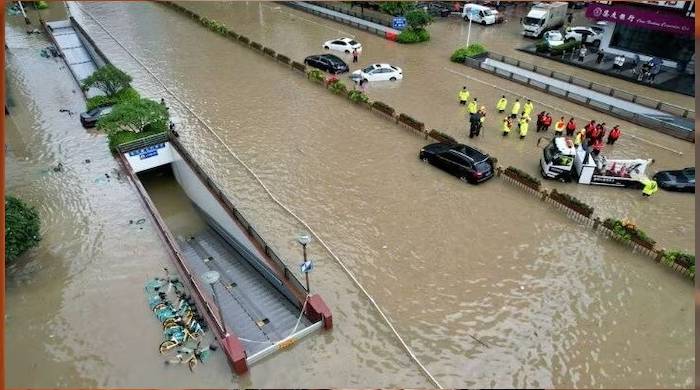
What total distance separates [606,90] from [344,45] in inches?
666

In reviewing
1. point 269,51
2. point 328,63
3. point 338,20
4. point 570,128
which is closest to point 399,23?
point 338,20

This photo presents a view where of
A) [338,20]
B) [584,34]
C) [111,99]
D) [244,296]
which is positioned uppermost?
[584,34]

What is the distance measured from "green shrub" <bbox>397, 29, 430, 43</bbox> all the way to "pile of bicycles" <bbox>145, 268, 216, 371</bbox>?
26.4 meters

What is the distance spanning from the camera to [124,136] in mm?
21375

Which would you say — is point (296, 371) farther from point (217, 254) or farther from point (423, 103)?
point (423, 103)

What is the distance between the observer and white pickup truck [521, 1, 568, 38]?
3603cm

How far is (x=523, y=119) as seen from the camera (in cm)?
2194

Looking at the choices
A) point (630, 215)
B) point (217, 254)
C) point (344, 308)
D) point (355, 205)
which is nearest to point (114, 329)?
point (217, 254)

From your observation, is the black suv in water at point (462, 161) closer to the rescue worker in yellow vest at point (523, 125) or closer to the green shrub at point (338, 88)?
the rescue worker in yellow vest at point (523, 125)

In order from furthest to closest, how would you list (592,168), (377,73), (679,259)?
(377,73) → (592,168) → (679,259)

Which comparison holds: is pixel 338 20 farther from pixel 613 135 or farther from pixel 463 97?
pixel 613 135

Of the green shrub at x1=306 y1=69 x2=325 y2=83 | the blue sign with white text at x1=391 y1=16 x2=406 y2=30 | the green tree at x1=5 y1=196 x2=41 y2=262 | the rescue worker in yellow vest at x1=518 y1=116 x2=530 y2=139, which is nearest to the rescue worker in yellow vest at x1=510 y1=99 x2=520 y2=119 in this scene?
the rescue worker in yellow vest at x1=518 y1=116 x2=530 y2=139

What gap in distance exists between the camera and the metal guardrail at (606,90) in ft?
78.5

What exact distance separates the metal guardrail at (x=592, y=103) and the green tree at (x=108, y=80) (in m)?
20.6
